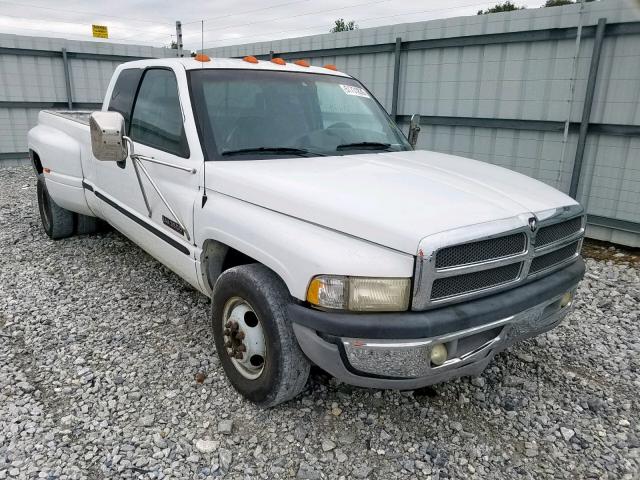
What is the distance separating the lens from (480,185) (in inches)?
111

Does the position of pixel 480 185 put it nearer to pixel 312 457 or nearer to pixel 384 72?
pixel 312 457

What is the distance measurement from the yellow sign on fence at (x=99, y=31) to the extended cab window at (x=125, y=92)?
9487mm

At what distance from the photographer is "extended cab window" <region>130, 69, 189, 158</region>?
3.34 metres

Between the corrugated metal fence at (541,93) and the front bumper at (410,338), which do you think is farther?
the corrugated metal fence at (541,93)

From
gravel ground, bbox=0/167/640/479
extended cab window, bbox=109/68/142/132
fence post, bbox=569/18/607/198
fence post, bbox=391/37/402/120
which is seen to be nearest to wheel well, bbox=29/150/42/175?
extended cab window, bbox=109/68/142/132

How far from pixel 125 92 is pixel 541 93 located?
488cm

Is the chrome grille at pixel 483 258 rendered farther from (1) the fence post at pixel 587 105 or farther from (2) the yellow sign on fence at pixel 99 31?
(2) the yellow sign on fence at pixel 99 31

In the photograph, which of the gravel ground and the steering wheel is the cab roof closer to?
the steering wheel

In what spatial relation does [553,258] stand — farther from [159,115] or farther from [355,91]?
[159,115]

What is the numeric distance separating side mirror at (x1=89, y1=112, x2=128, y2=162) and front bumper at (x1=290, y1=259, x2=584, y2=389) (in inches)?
71.9

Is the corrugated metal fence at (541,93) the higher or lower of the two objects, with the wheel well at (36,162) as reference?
higher

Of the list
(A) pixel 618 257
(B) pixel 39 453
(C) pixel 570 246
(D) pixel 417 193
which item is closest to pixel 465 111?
(A) pixel 618 257

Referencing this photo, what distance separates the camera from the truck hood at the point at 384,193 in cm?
228

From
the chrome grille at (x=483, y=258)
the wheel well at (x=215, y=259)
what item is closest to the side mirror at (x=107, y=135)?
the wheel well at (x=215, y=259)
